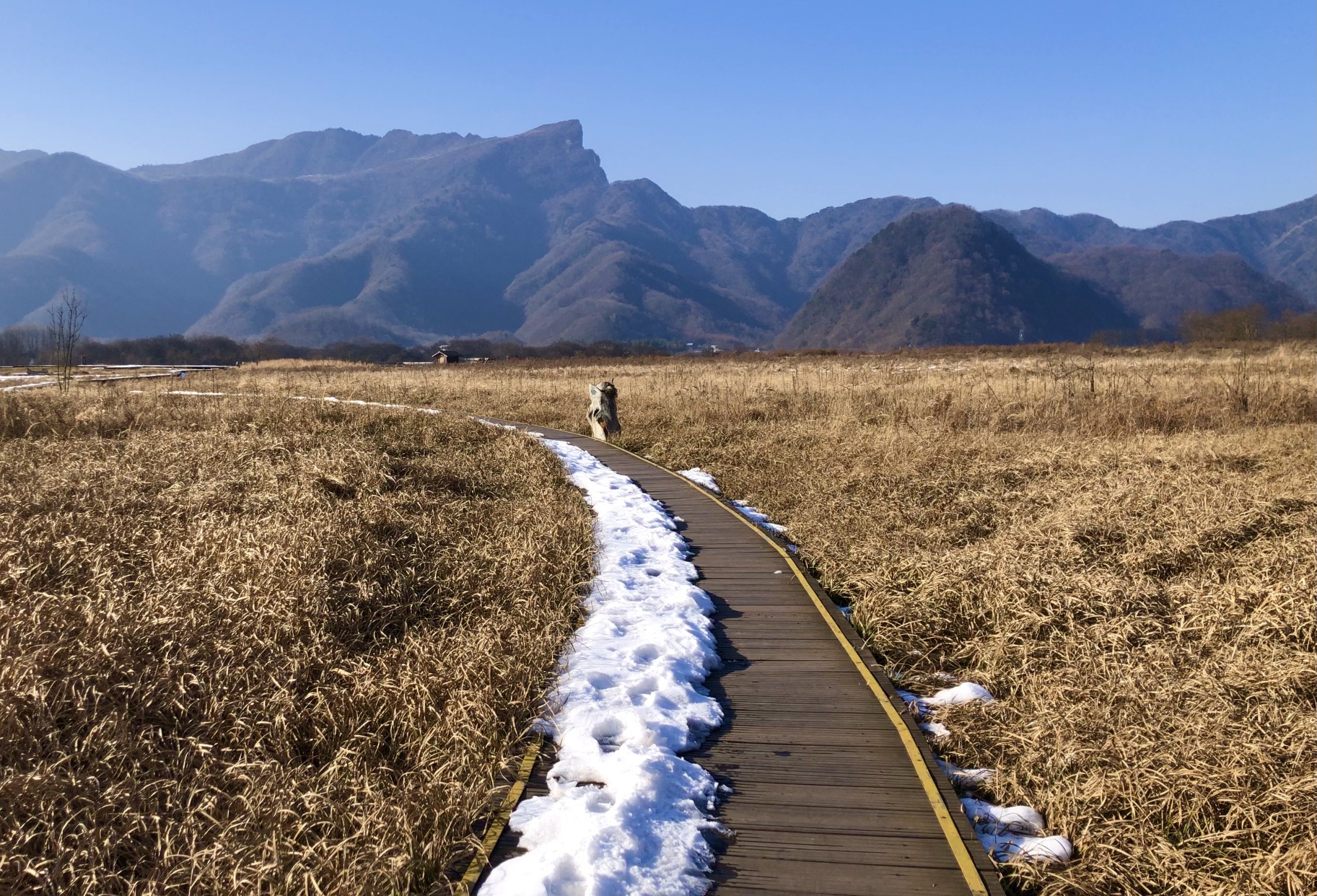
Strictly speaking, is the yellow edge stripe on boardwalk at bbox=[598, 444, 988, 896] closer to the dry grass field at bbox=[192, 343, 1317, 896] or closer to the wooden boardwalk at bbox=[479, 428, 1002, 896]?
the wooden boardwalk at bbox=[479, 428, 1002, 896]

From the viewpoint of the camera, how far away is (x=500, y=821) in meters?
3.76

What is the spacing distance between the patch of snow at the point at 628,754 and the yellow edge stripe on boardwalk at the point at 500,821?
7 centimetres

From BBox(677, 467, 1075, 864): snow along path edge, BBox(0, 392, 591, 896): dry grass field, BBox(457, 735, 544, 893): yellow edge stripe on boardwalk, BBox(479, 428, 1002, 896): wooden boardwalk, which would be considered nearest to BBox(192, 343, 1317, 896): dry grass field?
BBox(677, 467, 1075, 864): snow along path edge

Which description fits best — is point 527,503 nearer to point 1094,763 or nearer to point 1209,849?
point 1094,763

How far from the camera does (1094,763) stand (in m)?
4.31

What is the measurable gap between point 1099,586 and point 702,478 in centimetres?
687

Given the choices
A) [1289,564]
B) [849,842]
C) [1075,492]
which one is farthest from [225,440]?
[1289,564]

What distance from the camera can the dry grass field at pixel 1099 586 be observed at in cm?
391

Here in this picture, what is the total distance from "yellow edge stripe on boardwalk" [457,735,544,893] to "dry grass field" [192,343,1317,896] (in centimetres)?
242

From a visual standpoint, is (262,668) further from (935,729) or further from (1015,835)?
(1015,835)

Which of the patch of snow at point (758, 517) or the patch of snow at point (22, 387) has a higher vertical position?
the patch of snow at point (22, 387)

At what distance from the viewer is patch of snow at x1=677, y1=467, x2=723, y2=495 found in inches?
473

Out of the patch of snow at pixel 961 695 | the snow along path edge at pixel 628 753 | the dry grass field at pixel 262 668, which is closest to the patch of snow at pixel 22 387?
the dry grass field at pixel 262 668

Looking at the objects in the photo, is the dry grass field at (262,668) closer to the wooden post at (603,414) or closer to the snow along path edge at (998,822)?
the snow along path edge at (998,822)
